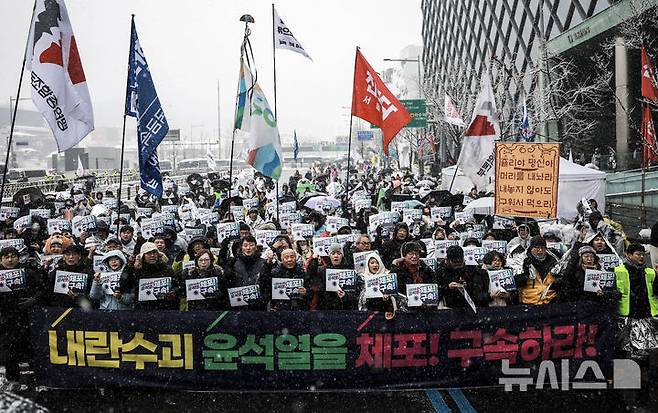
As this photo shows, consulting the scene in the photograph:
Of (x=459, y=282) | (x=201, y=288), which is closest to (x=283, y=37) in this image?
(x=201, y=288)

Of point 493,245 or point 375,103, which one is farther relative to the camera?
point 375,103

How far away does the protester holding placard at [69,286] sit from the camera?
6895 millimetres

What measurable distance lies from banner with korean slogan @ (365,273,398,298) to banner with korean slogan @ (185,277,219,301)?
5.37 ft

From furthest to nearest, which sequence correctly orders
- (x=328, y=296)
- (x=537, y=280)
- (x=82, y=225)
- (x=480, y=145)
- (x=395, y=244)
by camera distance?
1. (x=480, y=145)
2. (x=82, y=225)
3. (x=395, y=244)
4. (x=537, y=280)
5. (x=328, y=296)

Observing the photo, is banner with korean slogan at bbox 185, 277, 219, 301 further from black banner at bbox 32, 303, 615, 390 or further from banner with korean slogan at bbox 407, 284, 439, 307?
banner with korean slogan at bbox 407, 284, 439, 307

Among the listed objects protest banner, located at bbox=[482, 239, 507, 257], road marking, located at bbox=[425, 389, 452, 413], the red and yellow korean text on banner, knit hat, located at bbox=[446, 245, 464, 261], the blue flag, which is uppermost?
the blue flag

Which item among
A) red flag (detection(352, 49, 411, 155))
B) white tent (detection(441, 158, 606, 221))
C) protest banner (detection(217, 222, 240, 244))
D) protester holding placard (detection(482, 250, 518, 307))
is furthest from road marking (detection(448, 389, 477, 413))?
white tent (detection(441, 158, 606, 221))

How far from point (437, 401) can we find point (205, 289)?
265 cm

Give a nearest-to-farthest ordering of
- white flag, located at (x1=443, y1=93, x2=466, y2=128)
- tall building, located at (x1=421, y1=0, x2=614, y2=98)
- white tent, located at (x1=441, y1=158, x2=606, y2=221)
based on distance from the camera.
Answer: white tent, located at (x1=441, y1=158, x2=606, y2=221) < white flag, located at (x1=443, y1=93, x2=466, y2=128) < tall building, located at (x1=421, y1=0, x2=614, y2=98)

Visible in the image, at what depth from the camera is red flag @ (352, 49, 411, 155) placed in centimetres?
1173

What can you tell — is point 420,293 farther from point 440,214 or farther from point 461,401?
point 440,214

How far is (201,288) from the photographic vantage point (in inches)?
268

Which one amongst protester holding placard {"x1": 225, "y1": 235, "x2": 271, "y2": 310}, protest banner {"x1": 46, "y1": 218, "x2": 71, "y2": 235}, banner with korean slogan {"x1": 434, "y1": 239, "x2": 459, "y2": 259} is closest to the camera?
protester holding placard {"x1": 225, "y1": 235, "x2": 271, "y2": 310}

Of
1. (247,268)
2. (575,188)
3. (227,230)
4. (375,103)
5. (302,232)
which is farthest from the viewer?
(575,188)
